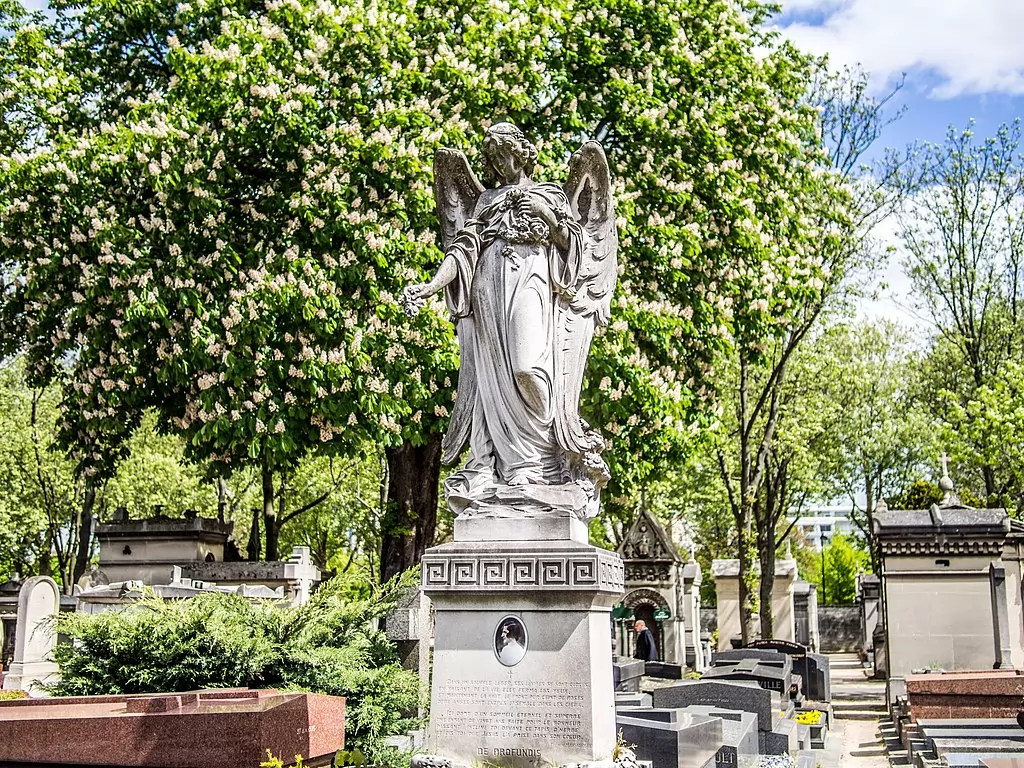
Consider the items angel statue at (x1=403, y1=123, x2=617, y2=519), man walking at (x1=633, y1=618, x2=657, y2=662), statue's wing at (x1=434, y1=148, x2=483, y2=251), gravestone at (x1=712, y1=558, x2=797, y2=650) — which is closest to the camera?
angel statue at (x1=403, y1=123, x2=617, y2=519)

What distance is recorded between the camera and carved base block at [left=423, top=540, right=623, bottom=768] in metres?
6.87

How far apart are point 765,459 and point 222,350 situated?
17833 mm

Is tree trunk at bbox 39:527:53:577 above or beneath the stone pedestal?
above

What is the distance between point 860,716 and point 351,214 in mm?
12995

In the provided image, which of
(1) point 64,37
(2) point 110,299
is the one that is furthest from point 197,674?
(1) point 64,37

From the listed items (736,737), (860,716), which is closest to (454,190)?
(736,737)

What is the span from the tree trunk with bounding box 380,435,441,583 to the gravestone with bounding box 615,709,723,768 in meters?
8.38

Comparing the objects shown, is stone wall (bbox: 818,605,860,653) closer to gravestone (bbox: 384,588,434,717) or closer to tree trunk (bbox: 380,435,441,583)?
tree trunk (bbox: 380,435,441,583)

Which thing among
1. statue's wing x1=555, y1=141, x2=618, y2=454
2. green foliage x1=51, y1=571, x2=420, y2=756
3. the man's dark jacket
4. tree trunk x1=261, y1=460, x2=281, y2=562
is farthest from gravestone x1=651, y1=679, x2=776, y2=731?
tree trunk x1=261, y1=460, x2=281, y2=562

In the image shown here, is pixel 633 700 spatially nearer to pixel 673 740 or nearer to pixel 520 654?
pixel 673 740

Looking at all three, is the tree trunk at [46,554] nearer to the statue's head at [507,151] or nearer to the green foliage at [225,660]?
the green foliage at [225,660]

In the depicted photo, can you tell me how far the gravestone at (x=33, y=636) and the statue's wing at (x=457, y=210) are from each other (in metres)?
11.4

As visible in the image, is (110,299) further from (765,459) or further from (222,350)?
(765,459)

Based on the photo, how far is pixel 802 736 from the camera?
14742 mm
